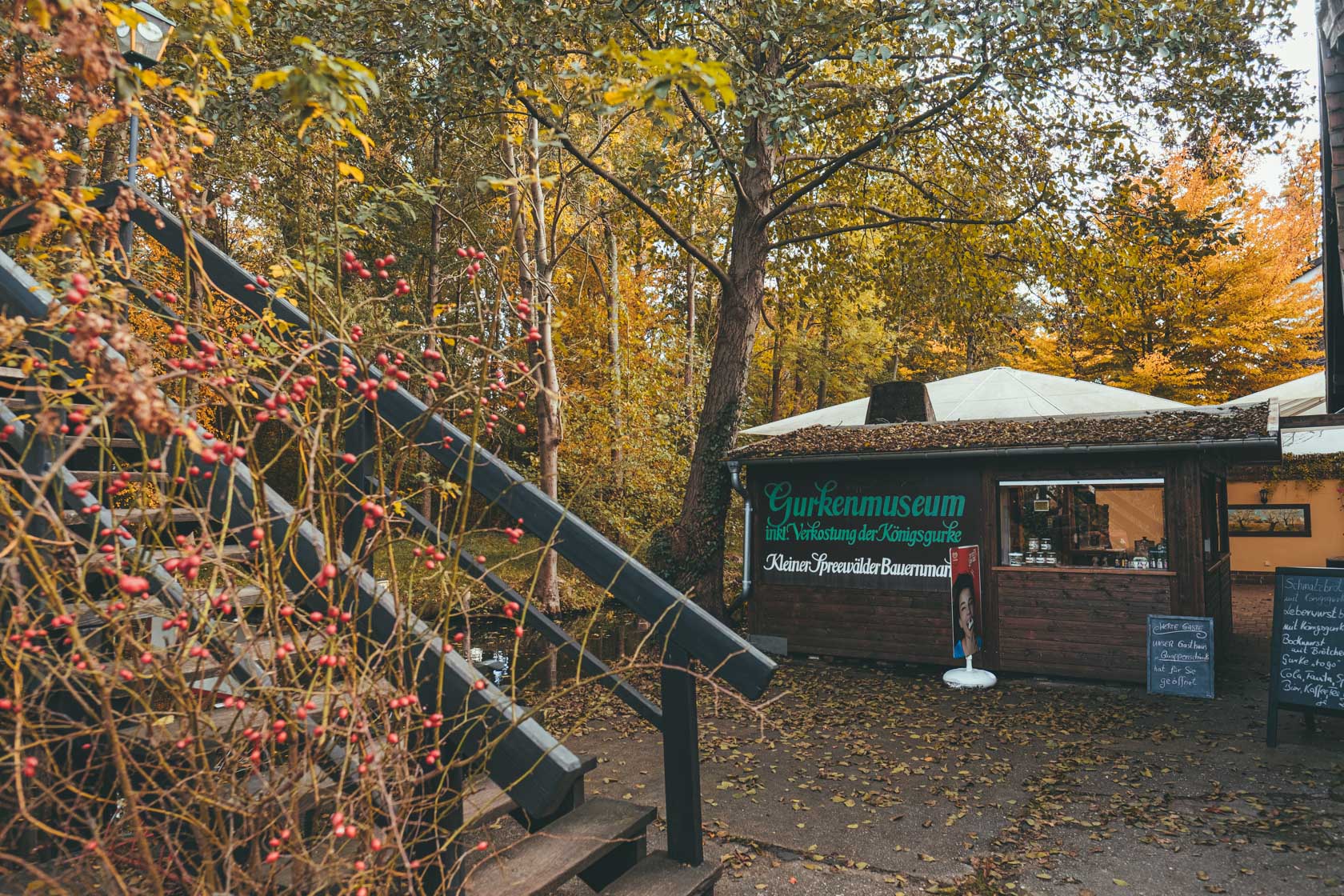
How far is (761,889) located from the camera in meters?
3.94

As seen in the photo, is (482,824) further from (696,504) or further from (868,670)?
(696,504)

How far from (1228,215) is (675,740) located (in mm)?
18371

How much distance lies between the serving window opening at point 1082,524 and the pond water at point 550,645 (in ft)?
13.3

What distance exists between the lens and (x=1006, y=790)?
533 cm

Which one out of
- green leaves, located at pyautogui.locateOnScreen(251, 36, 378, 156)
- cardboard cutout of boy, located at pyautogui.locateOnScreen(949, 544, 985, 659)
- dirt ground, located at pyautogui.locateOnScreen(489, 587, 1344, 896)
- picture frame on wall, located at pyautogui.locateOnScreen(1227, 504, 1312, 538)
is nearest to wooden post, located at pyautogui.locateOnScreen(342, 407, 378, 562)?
green leaves, located at pyautogui.locateOnScreen(251, 36, 378, 156)

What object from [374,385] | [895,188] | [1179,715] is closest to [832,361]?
[895,188]

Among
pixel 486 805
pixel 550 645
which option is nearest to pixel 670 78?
pixel 486 805

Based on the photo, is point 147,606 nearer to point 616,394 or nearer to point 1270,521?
point 616,394

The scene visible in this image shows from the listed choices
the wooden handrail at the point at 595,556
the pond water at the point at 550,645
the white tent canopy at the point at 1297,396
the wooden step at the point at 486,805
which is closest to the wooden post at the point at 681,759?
the wooden handrail at the point at 595,556

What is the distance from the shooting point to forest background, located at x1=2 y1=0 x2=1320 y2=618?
2465mm

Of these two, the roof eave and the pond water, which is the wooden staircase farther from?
the roof eave

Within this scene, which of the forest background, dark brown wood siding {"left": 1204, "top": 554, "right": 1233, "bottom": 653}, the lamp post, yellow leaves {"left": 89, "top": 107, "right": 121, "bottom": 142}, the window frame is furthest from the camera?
dark brown wood siding {"left": 1204, "top": 554, "right": 1233, "bottom": 653}

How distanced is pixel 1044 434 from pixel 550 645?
522cm

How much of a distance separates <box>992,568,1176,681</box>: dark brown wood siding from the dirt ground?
284 millimetres
